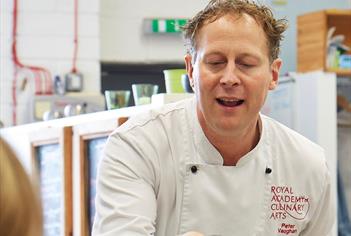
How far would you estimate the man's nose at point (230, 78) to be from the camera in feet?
5.75

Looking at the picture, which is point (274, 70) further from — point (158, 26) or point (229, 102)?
point (158, 26)

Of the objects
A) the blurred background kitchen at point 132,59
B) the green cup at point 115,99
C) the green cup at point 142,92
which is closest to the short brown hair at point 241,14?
the green cup at point 142,92

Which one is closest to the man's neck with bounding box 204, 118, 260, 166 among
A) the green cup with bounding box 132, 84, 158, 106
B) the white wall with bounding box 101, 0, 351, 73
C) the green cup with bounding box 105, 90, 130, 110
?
the green cup with bounding box 132, 84, 158, 106

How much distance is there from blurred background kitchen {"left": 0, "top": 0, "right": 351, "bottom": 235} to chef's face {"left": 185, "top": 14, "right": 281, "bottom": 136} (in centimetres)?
250

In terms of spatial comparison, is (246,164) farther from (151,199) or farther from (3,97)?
(3,97)

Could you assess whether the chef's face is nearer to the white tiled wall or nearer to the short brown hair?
the short brown hair

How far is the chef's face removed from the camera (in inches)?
69.6

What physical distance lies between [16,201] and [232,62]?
1147 mm

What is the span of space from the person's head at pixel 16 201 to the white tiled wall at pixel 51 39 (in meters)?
4.77

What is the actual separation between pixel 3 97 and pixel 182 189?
12.1 ft

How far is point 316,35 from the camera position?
15.5 ft

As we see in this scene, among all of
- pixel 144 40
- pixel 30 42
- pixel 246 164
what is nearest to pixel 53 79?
pixel 30 42

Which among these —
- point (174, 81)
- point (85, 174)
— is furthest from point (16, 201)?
point (85, 174)

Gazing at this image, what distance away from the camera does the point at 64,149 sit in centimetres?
349
